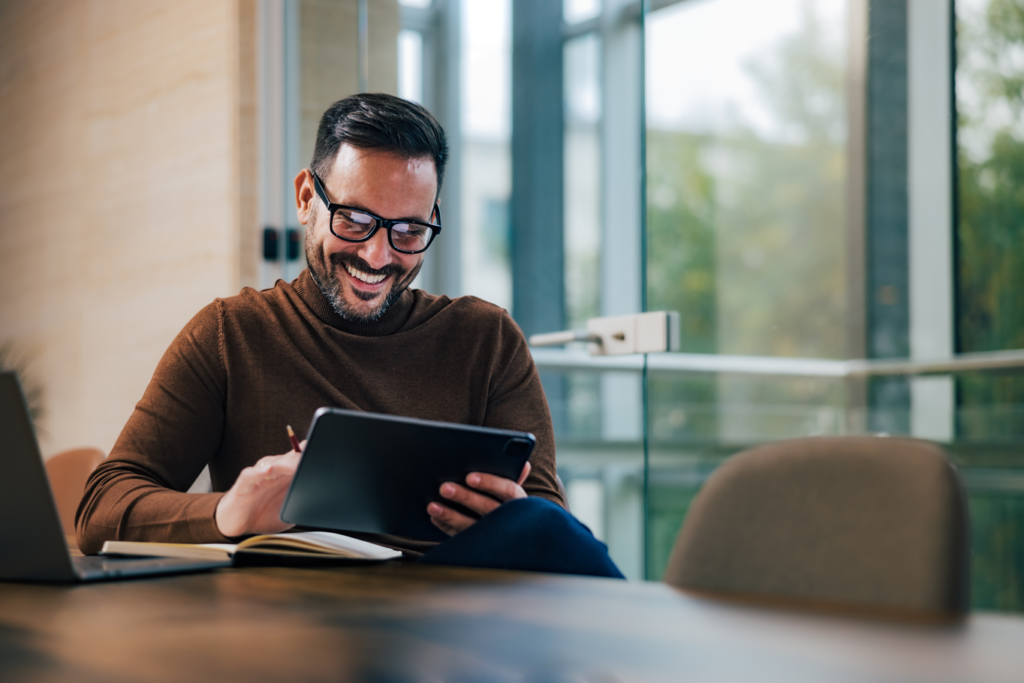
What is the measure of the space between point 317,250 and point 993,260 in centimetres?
121

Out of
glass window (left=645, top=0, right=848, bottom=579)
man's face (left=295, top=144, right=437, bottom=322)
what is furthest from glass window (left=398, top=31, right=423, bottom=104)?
man's face (left=295, top=144, right=437, bottom=322)

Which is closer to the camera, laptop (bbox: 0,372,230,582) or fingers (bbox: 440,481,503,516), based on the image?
laptop (bbox: 0,372,230,582)

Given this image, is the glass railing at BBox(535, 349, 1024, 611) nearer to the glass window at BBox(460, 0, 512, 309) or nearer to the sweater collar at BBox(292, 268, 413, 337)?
the glass window at BBox(460, 0, 512, 309)

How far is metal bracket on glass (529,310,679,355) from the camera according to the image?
7.23ft

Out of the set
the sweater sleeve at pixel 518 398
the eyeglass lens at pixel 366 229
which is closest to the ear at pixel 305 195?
the eyeglass lens at pixel 366 229

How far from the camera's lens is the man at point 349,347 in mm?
1486

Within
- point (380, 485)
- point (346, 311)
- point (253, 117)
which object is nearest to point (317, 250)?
point (346, 311)

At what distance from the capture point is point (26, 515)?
33.0 inches

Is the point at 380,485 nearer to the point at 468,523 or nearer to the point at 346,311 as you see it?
the point at 468,523

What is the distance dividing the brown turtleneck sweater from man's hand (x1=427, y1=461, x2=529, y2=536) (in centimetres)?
32

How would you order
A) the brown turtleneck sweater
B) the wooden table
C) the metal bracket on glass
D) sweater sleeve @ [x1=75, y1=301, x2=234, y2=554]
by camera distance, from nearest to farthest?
1. the wooden table
2. sweater sleeve @ [x1=75, y1=301, x2=234, y2=554]
3. the brown turtleneck sweater
4. the metal bracket on glass

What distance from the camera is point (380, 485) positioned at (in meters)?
1.08

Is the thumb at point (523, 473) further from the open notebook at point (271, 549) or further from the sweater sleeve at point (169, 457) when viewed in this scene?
the sweater sleeve at point (169, 457)

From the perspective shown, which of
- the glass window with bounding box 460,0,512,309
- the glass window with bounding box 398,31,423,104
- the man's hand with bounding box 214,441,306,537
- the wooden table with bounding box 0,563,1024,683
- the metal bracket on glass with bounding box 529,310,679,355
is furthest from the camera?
the glass window with bounding box 398,31,423,104
